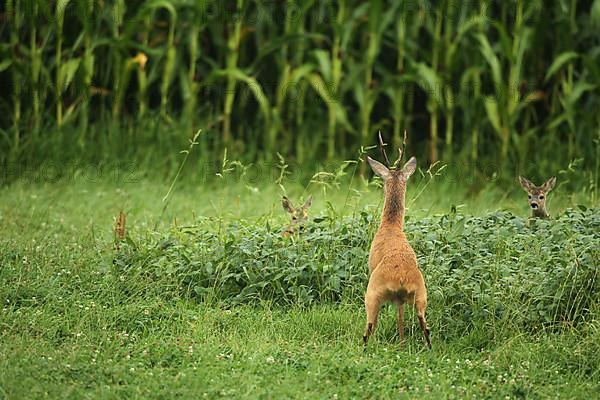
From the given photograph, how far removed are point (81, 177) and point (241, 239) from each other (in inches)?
151

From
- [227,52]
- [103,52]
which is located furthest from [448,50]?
[103,52]

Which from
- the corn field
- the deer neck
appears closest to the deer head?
the deer neck

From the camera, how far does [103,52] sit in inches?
455

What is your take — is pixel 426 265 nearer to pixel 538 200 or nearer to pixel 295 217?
pixel 295 217

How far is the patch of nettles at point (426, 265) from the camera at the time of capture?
614cm

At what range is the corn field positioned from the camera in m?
10.9

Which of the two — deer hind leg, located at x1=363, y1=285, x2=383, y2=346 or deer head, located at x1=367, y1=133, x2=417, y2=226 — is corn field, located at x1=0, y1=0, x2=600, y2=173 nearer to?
deer head, located at x1=367, y1=133, x2=417, y2=226

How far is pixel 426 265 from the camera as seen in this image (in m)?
6.64

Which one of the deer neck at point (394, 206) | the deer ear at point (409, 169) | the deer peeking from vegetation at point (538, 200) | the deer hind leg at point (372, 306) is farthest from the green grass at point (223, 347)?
the deer peeking from vegetation at point (538, 200)

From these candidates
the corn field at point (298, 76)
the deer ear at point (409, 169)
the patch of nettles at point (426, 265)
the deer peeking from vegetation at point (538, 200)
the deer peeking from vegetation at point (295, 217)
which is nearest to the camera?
the patch of nettles at point (426, 265)

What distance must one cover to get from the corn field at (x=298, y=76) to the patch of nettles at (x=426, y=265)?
389cm

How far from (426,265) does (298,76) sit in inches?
191

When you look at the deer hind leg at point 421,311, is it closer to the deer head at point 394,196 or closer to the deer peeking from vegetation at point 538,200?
the deer head at point 394,196

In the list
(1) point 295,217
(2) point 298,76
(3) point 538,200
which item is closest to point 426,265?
(1) point 295,217
